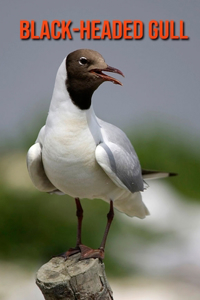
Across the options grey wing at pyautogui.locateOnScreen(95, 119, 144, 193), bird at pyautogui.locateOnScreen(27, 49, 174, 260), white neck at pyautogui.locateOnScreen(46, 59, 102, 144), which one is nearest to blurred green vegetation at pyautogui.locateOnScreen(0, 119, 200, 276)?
grey wing at pyautogui.locateOnScreen(95, 119, 144, 193)

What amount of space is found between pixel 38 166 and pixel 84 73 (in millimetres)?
619

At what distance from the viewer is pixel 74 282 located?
2.23m

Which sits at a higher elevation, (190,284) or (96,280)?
(96,280)

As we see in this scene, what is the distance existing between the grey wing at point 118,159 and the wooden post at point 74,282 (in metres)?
0.46

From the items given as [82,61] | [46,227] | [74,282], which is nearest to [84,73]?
[82,61]

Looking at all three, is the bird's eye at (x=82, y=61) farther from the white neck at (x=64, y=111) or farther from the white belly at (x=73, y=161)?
the white belly at (x=73, y=161)

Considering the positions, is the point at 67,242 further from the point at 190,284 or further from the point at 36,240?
the point at 190,284

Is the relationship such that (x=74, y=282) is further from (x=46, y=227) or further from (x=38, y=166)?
(x=46, y=227)

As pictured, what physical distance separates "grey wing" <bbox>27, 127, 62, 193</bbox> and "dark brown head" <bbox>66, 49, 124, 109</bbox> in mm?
345

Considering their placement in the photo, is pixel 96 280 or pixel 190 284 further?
pixel 190 284

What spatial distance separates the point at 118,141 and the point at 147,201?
11.6 ft

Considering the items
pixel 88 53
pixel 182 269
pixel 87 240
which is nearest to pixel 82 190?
pixel 88 53

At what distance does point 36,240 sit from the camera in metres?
4.92

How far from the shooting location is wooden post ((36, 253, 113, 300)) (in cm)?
220
